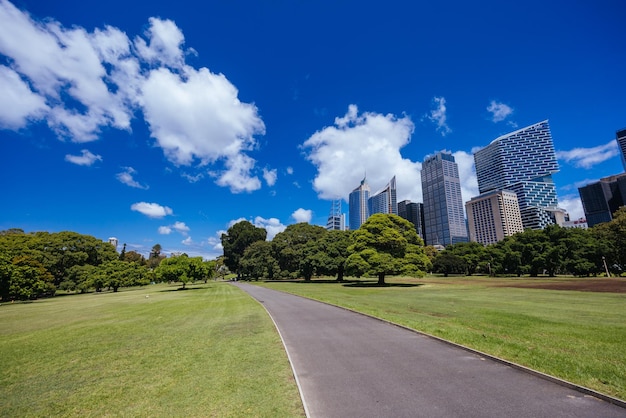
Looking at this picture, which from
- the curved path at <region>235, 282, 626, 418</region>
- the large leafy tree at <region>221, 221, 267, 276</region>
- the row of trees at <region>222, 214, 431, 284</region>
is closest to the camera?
the curved path at <region>235, 282, 626, 418</region>

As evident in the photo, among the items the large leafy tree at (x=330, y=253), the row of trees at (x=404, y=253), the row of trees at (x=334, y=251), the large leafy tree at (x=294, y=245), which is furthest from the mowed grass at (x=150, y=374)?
the large leafy tree at (x=294, y=245)

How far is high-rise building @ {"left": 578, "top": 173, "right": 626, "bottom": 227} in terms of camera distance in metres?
170

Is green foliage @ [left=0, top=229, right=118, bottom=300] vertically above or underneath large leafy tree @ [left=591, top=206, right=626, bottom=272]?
underneath

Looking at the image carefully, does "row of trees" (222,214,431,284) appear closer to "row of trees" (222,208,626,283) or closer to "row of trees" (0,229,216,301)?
"row of trees" (222,208,626,283)

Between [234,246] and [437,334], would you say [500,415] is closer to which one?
[437,334]

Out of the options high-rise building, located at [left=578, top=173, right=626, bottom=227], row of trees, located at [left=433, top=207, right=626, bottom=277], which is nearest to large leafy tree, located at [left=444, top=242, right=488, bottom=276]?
row of trees, located at [left=433, top=207, right=626, bottom=277]

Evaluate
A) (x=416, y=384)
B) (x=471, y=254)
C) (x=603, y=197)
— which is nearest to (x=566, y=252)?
(x=471, y=254)

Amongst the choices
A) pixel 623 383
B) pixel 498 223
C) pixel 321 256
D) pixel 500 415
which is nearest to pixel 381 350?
pixel 500 415

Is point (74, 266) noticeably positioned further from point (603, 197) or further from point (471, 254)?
point (603, 197)

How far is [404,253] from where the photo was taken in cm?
4159

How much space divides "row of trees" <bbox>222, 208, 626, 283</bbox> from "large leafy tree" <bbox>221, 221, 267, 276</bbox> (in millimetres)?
16179

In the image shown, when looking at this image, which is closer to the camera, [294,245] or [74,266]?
[74,266]

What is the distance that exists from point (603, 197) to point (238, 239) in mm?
238771

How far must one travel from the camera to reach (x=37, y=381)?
7.34 metres
